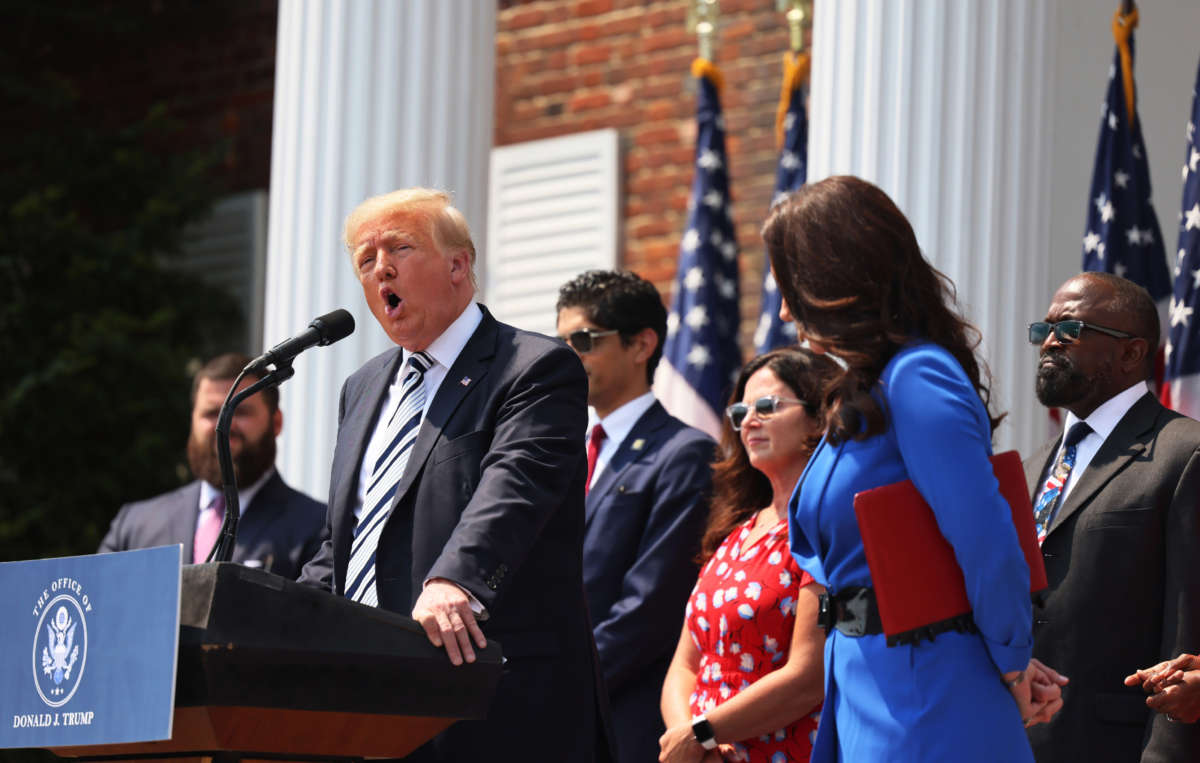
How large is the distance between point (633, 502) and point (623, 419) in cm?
33

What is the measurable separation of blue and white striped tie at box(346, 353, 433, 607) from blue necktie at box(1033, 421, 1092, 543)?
1451 mm

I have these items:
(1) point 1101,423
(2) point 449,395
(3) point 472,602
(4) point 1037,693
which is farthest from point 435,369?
(1) point 1101,423

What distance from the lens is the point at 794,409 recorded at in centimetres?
417

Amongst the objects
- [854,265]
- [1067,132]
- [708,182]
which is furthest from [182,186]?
[854,265]

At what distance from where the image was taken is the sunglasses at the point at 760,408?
163 inches

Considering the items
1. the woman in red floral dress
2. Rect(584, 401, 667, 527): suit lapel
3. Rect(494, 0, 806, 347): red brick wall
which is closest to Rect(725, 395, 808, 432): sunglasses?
the woman in red floral dress

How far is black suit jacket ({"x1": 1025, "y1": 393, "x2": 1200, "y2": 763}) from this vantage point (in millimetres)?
3510

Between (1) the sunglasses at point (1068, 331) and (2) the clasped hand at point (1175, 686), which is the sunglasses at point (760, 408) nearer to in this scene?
(1) the sunglasses at point (1068, 331)

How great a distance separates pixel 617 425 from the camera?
474cm

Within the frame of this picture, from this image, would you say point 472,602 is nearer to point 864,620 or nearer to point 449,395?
point 449,395

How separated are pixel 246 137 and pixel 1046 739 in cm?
629

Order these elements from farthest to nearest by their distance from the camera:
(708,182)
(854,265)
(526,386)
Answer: (708,182) < (526,386) < (854,265)

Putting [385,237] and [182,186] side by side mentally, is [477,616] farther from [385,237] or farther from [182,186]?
[182,186]

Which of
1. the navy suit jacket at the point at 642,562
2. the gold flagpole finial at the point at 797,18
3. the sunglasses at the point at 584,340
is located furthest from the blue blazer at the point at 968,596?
the gold flagpole finial at the point at 797,18
